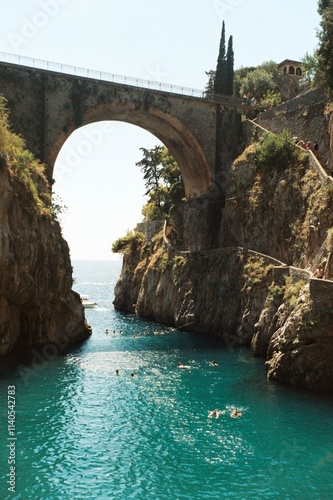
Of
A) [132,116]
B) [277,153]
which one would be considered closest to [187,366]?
[277,153]

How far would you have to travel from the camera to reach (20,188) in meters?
31.5

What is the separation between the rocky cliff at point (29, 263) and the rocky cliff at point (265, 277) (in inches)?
468

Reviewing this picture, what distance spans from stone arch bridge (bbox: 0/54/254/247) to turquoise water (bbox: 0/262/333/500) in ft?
59.3

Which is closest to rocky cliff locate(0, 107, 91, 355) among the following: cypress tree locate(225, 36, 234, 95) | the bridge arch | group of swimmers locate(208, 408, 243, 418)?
the bridge arch

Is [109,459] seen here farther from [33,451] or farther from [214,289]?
[214,289]

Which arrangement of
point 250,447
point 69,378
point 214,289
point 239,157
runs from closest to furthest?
point 250,447
point 69,378
point 214,289
point 239,157

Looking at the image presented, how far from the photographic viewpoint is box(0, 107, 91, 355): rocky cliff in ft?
96.3

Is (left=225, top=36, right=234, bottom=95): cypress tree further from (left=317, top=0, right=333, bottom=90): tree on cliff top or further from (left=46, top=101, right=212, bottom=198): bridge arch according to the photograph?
(left=317, top=0, right=333, bottom=90): tree on cliff top

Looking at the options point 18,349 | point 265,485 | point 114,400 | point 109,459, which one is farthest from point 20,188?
point 265,485

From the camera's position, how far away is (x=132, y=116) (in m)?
43.4

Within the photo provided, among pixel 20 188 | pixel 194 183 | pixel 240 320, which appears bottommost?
pixel 240 320

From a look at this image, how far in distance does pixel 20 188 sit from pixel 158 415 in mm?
17559

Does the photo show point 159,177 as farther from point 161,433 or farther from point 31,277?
point 161,433

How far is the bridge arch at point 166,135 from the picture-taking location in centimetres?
3947
